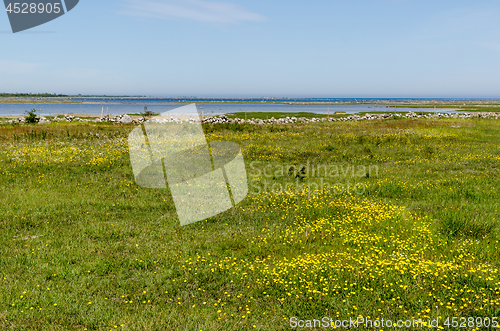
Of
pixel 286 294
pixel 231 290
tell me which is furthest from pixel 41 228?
pixel 286 294

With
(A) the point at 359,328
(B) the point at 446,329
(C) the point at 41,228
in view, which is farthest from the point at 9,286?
(B) the point at 446,329

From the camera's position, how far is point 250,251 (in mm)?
8391

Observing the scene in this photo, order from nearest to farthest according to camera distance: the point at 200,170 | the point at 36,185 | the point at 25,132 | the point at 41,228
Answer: the point at 41,228 → the point at 36,185 → the point at 200,170 → the point at 25,132

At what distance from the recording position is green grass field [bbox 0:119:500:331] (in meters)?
5.80

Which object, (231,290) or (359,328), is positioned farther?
(231,290)

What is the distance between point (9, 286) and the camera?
6320mm

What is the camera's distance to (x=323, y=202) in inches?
472

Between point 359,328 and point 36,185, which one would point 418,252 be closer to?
point 359,328

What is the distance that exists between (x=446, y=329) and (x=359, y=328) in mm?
1393

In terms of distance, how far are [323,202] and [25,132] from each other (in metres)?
26.9

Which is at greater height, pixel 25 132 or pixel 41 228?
pixel 25 132

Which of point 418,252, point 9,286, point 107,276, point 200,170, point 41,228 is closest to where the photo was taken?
point 9,286

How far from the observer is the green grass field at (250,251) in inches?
228

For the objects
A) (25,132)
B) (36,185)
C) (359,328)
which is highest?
(25,132)
